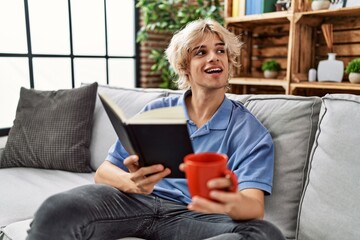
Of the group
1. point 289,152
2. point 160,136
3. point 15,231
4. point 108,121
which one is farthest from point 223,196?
point 108,121

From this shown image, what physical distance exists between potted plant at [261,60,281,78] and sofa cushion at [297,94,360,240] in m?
1.71

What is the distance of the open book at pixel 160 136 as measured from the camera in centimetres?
80

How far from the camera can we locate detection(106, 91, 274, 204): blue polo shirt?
3.66 feet

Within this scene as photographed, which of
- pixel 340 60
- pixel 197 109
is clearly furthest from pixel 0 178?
pixel 340 60

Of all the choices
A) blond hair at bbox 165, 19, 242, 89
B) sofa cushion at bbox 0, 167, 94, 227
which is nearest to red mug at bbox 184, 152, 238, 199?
blond hair at bbox 165, 19, 242, 89

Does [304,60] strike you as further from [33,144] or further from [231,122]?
[33,144]

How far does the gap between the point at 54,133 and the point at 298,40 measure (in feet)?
6.20

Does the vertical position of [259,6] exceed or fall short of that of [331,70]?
it exceeds it

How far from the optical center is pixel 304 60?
2.77 meters

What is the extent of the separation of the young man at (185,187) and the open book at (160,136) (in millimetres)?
38

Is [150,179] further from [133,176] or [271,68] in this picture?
[271,68]

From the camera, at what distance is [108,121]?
2035 mm

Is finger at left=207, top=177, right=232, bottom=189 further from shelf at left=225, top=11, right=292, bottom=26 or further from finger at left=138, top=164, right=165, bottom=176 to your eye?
shelf at left=225, top=11, right=292, bottom=26

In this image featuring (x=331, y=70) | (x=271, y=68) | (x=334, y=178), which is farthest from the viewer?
(x=271, y=68)
